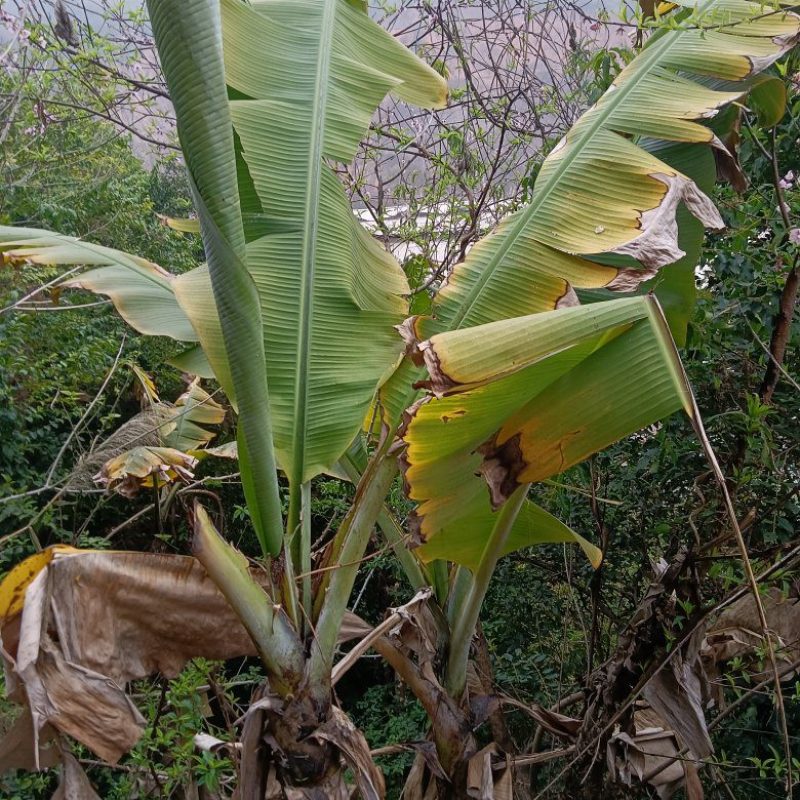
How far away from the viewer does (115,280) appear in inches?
84.9

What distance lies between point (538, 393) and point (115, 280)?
1.33m

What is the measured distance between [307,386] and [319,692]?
0.66 m

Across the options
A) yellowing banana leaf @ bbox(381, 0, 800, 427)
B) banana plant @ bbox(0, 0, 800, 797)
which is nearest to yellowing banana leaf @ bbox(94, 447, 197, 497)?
banana plant @ bbox(0, 0, 800, 797)

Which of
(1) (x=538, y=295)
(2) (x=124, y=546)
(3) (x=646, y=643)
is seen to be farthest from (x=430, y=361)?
(2) (x=124, y=546)

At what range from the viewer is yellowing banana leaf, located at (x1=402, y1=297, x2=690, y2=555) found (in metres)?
1.22

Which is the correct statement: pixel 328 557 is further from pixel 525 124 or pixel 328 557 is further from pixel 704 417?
pixel 525 124

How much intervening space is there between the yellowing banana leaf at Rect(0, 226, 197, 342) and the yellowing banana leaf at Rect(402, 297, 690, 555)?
0.91 metres

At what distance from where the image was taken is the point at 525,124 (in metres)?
3.36

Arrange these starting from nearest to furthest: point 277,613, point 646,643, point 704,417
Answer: point 277,613 < point 646,643 < point 704,417

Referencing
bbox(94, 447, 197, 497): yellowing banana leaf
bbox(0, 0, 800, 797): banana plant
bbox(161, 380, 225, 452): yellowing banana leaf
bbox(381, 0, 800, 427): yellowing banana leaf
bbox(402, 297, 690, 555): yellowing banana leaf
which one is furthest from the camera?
bbox(161, 380, 225, 452): yellowing banana leaf

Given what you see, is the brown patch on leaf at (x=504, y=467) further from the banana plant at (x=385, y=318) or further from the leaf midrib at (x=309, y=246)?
the leaf midrib at (x=309, y=246)

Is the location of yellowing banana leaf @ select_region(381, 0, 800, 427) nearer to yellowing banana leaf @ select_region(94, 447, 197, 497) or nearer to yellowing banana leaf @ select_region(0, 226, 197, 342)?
yellowing banana leaf @ select_region(0, 226, 197, 342)

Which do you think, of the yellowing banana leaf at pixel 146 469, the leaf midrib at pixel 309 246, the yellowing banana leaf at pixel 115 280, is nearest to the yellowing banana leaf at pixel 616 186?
the leaf midrib at pixel 309 246

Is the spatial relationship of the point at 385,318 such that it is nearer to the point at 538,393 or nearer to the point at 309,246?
the point at 309,246
